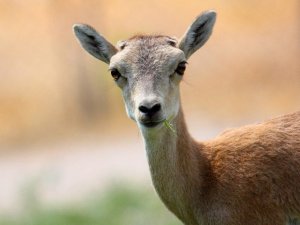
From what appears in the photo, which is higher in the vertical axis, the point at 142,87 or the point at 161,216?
the point at 142,87

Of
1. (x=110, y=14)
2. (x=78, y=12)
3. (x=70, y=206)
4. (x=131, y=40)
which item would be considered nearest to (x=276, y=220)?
(x=131, y=40)

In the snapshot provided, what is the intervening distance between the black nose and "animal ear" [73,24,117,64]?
5.00 feet

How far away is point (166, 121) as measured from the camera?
40.4ft

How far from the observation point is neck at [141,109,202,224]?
41.5 feet

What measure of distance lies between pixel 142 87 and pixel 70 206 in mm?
7331

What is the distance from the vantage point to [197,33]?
1327 centimetres

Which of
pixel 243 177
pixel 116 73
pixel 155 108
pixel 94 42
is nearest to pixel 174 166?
pixel 243 177

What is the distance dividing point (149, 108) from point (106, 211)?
257 inches

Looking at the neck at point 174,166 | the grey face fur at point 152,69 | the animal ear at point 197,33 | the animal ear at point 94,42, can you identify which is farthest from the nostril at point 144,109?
the animal ear at point 94,42

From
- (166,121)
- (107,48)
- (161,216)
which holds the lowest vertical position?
(161,216)

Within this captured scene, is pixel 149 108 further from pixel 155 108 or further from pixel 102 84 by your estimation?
pixel 102 84

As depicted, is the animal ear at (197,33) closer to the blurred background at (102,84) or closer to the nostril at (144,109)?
the nostril at (144,109)

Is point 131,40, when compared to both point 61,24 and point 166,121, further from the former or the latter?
point 61,24

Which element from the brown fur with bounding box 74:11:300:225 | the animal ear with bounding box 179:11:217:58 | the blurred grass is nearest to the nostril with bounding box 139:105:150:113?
the brown fur with bounding box 74:11:300:225
